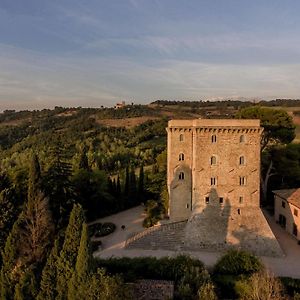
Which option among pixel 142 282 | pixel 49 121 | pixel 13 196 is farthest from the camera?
pixel 49 121

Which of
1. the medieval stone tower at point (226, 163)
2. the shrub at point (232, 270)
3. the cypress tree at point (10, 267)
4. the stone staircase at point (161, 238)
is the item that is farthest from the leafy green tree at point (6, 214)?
the shrub at point (232, 270)

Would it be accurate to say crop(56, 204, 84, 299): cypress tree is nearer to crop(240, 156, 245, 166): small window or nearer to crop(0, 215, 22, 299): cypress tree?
crop(0, 215, 22, 299): cypress tree

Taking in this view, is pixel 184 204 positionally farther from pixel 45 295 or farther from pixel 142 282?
pixel 45 295

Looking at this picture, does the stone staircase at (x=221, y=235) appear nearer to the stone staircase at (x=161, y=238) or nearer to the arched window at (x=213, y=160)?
the stone staircase at (x=161, y=238)

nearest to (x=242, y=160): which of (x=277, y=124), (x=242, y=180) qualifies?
(x=242, y=180)

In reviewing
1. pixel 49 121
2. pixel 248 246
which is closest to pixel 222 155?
pixel 248 246
